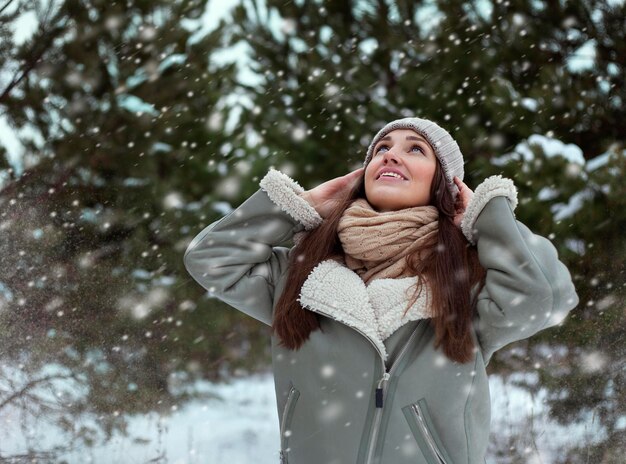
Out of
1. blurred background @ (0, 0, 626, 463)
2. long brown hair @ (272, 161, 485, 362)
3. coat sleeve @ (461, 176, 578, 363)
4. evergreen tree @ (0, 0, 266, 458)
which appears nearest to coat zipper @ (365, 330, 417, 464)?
long brown hair @ (272, 161, 485, 362)

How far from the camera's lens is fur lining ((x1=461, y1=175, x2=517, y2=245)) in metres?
1.35

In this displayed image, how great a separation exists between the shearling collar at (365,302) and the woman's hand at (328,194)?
0.21 m

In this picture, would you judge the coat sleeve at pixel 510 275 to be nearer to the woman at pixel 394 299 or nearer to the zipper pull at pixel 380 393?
the woman at pixel 394 299

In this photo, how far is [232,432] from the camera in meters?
3.75

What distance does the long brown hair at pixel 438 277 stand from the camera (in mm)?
1319

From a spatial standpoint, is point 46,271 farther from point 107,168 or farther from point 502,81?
point 502,81

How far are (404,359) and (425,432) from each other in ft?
0.48

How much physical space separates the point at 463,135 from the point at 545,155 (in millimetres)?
404

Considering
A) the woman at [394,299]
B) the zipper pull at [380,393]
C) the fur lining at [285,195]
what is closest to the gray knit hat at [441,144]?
the woman at [394,299]

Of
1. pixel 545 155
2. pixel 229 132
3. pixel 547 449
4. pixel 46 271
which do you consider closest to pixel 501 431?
pixel 547 449

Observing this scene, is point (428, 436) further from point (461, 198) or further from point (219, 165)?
point (219, 165)

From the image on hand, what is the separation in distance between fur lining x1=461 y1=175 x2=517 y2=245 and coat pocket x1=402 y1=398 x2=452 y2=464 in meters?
0.39

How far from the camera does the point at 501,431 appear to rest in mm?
3264

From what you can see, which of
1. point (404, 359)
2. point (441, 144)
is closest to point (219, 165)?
point (441, 144)
